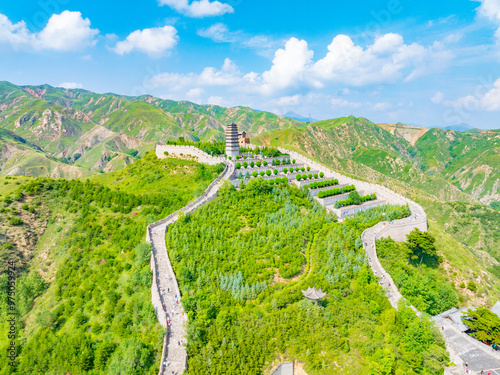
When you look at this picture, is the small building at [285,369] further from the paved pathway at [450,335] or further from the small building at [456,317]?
the small building at [456,317]

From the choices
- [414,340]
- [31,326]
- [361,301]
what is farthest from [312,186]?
[31,326]

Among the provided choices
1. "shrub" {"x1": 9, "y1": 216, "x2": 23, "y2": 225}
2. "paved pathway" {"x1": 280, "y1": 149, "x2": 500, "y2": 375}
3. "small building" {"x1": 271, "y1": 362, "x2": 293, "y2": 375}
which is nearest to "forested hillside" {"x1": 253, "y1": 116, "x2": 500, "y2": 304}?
"paved pathway" {"x1": 280, "y1": 149, "x2": 500, "y2": 375}

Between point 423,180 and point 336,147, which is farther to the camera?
point 336,147

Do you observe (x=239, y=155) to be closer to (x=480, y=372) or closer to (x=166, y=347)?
(x=166, y=347)

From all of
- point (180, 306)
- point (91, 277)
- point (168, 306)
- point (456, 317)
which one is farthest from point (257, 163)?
point (456, 317)

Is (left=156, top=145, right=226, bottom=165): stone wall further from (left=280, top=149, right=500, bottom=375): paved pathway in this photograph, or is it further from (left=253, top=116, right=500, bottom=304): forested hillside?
(left=253, top=116, right=500, bottom=304): forested hillside

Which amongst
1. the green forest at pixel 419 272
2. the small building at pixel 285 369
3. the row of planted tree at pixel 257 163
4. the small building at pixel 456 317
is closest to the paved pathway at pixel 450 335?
the small building at pixel 456 317

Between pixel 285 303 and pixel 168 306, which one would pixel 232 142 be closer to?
pixel 285 303
